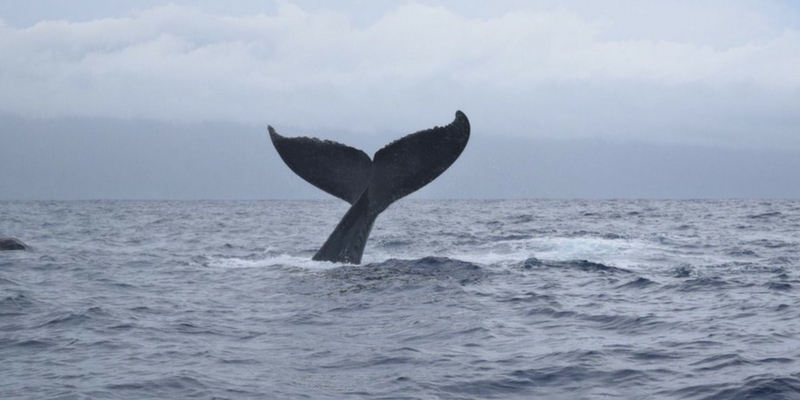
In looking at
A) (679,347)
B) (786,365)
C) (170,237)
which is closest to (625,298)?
(679,347)

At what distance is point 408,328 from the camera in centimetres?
904

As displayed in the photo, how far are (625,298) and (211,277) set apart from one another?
6.52m

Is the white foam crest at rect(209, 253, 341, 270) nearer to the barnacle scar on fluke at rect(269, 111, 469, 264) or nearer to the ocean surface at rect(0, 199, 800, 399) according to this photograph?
the ocean surface at rect(0, 199, 800, 399)

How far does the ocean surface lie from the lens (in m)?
6.81

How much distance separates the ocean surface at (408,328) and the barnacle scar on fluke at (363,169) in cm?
79

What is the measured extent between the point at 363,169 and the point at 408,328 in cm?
419

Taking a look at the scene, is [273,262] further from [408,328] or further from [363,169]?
[408,328]

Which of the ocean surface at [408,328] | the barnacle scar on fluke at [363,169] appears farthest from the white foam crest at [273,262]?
the barnacle scar on fluke at [363,169]

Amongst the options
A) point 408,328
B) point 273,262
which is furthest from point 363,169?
point 408,328

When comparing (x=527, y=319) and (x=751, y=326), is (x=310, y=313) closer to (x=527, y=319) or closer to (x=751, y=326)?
(x=527, y=319)

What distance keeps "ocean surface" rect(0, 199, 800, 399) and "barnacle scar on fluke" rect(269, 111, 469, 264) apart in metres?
0.79

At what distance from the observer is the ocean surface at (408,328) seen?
6.81 metres

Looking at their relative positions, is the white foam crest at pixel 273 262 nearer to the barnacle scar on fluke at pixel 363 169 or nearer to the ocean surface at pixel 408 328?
the ocean surface at pixel 408 328

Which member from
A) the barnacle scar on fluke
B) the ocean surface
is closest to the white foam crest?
the ocean surface
